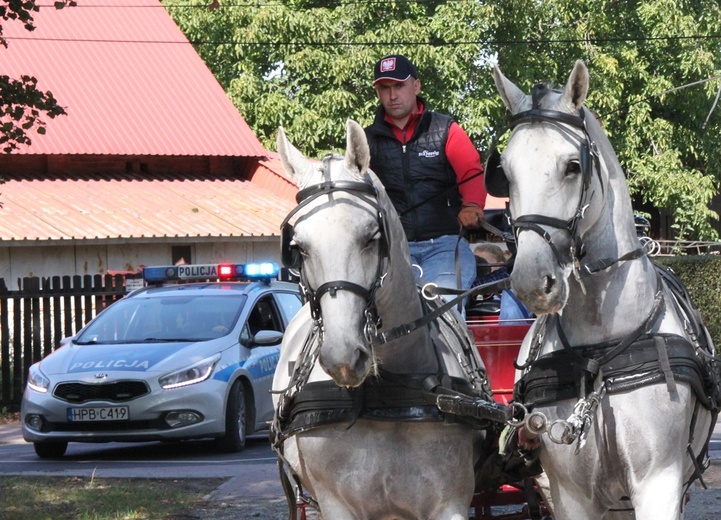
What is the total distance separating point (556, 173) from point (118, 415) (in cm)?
821

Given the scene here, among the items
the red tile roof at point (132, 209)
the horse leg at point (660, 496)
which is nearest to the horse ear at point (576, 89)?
the horse leg at point (660, 496)

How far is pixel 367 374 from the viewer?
14.7ft

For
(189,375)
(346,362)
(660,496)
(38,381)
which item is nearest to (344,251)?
(346,362)

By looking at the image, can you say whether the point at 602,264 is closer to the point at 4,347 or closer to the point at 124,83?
the point at 4,347

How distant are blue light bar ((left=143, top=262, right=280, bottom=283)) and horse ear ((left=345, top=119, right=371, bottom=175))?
8.60 metres

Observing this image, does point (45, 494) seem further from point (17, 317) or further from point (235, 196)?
point (235, 196)

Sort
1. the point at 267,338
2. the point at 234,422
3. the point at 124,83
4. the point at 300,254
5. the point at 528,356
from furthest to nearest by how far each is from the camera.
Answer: the point at 124,83 < the point at 234,422 < the point at 267,338 < the point at 528,356 < the point at 300,254

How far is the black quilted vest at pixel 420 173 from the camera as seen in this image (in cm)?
602

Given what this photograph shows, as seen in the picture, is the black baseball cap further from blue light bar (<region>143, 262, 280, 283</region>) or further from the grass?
blue light bar (<region>143, 262, 280, 283</region>)

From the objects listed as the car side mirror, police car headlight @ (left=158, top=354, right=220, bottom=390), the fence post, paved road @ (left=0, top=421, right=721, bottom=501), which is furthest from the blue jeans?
the fence post

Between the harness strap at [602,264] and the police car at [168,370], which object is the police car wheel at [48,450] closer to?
the police car at [168,370]

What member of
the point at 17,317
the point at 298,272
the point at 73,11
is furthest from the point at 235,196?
the point at 298,272

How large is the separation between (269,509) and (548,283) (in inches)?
201

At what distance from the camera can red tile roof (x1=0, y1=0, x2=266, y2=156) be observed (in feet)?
88.2
